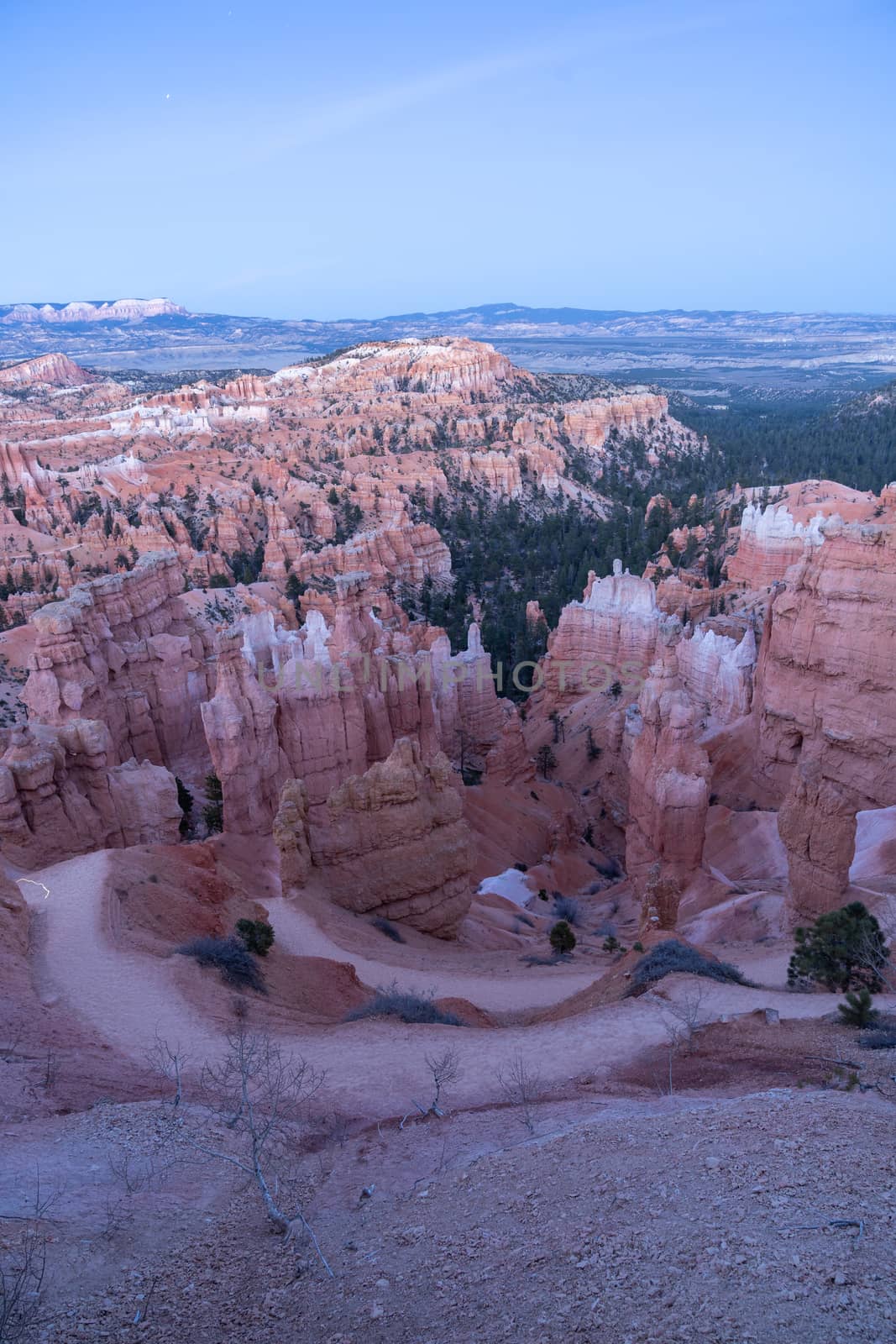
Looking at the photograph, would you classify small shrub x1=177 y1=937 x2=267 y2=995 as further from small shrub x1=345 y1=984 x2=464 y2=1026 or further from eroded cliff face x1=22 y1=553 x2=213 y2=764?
eroded cliff face x1=22 y1=553 x2=213 y2=764

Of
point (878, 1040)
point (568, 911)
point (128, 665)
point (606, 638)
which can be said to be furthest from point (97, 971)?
point (606, 638)

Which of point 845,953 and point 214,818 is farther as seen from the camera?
point 214,818

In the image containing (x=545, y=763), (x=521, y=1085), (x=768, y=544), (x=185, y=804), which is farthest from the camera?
(x=768, y=544)

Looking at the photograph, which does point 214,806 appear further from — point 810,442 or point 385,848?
point 810,442

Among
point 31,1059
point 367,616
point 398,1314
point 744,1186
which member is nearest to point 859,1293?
point 744,1186

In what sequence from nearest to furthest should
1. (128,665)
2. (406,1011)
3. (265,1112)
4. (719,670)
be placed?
(265,1112), (406,1011), (128,665), (719,670)

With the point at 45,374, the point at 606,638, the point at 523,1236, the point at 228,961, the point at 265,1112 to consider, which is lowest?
the point at 606,638

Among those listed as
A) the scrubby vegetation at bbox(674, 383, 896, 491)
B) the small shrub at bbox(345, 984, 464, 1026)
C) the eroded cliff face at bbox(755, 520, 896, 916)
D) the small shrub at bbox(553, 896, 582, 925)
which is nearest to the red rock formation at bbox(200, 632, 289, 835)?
the small shrub at bbox(553, 896, 582, 925)
